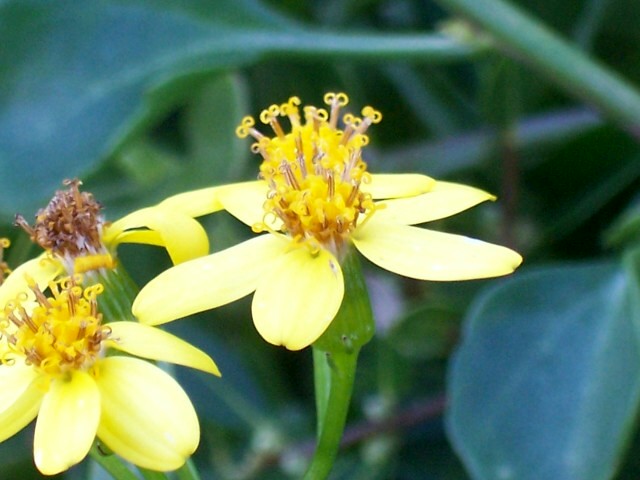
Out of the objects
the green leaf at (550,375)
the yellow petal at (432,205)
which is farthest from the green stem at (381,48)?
the yellow petal at (432,205)

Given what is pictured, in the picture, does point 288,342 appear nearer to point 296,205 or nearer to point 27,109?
point 296,205

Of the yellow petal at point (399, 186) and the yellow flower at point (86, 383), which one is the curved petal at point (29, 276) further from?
the yellow petal at point (399, 186)

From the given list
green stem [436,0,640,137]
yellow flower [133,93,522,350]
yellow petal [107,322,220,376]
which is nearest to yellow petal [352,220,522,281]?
yellow flower [133,93,522,350]

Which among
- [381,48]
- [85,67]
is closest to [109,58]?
[85,67]

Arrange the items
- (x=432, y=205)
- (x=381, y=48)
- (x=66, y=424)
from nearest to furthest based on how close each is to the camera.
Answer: (x=66, y=424) → (x=432, y=205) → (x=381, y=48)

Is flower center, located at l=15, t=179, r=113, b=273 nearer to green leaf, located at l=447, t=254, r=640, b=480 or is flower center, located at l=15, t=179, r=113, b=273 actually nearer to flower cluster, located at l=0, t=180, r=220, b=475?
flower cluster, located at l=0, t=180, r=220, b=475

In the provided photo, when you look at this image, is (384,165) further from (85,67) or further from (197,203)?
(197,203)
